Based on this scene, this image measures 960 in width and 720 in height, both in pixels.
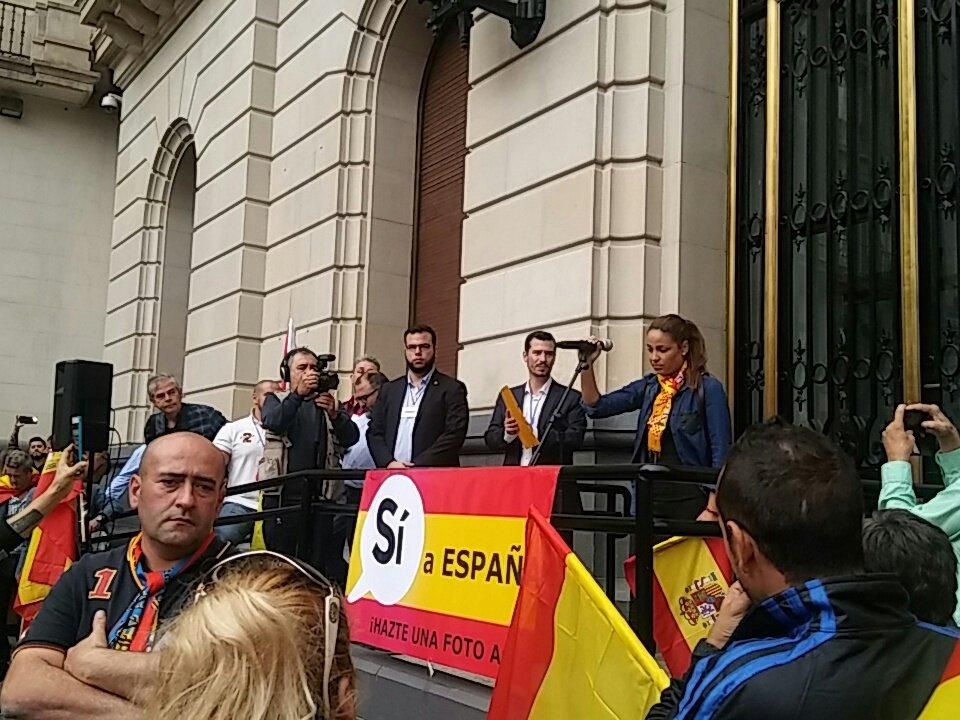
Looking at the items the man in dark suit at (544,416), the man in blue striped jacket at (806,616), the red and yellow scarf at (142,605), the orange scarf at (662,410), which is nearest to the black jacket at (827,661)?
the man in blue striped jacket at (806,616)

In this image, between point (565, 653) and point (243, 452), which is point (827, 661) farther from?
point (243, 452)

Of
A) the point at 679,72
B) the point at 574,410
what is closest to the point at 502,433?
the point at 574,410

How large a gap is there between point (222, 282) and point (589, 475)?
10372 mm

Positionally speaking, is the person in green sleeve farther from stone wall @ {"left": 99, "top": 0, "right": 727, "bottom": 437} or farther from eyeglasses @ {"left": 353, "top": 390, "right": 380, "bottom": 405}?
eyeglasses @ {"left": 353, "top": 390, "right": 380, "bottom": 405}

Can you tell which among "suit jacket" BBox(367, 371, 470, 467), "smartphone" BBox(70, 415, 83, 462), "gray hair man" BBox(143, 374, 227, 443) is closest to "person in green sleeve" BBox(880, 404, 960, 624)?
"suit jacket" BBox(367, 371, 470, 467)

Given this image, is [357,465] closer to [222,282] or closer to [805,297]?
[805,297]

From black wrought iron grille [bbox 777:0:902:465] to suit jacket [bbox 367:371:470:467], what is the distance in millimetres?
2287

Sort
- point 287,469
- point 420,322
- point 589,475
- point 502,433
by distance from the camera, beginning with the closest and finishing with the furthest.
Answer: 1. point 589,475
2. point 502,433
3. point 287,469
4. point 420,322

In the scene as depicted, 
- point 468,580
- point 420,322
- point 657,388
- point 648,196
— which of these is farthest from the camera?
point 420,322

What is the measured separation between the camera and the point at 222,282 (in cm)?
1378

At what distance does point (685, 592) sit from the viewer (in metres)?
4.14

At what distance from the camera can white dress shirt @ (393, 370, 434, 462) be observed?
23.0ft

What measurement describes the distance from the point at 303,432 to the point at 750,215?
3.73 m

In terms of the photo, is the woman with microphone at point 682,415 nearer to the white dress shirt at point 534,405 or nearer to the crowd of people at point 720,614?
the crowd of people at point 720,614
